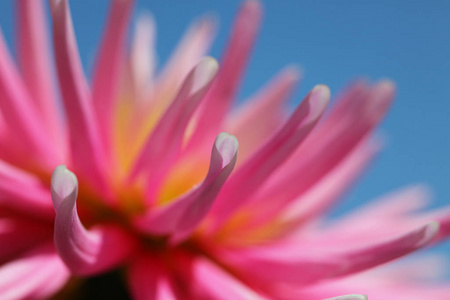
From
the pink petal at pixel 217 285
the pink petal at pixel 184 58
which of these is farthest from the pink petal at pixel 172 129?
the pink petal at pixel 184 58

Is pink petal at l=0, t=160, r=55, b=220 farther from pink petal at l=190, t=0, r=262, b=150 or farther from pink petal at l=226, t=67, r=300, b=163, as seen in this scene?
pink petal at l=226, t=67, r=300, b=163

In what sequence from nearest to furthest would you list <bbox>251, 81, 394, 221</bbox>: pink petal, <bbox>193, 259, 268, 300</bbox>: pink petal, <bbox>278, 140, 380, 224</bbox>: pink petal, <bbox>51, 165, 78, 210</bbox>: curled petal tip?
<bbox>51, 165, 78, 210</bbox>: curled petal tip < <bbox>193, 259, 268, 300</bbox>: pink petal < <bbox>251, 81, 394, 221</bbox>: pink petal < <bbox>278, 140, 380, 224</bbox>: pink petal

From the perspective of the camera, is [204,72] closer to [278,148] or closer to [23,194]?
[278,148]

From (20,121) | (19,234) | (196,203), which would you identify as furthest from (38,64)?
(196,203)

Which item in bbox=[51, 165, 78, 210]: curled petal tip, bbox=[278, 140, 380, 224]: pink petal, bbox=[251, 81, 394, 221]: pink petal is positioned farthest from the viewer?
bbox=[278, 140, 380, 224]: pink petal

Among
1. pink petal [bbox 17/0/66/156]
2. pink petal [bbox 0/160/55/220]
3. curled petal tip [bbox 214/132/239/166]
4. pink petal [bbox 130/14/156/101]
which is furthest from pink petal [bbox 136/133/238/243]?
pink petal [bbox 130/14/156/101]

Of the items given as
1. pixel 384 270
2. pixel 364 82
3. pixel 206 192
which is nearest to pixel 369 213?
pixel 384 270
